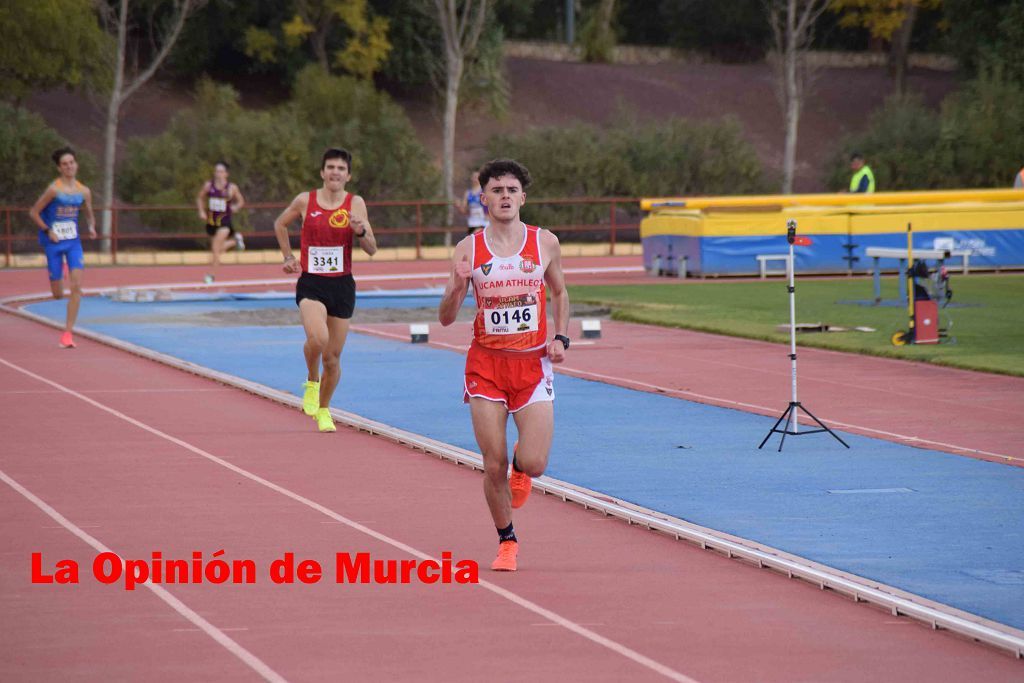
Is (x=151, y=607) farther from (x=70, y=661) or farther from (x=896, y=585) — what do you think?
(x=896, y=585)

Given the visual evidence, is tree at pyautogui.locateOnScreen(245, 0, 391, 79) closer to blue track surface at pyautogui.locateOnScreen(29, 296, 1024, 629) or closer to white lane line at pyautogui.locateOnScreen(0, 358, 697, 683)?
blue track surface at pyautogui.locateOnScreen(29, 296, 1024, 629)

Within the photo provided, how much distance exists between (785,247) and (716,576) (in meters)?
25.7

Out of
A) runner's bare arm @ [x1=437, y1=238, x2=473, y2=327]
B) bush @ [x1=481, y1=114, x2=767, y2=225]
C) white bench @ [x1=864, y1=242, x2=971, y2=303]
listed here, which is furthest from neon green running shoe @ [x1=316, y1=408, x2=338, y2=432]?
bush @ [x1=481, y1=114, x2=767, y2=225]

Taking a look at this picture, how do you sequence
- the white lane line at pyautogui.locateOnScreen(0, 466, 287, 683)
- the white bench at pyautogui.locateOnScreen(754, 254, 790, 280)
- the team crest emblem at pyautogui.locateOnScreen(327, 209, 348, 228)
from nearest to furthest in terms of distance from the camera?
1. the white lane line at pyautogui.locateOnScreen(0, 466, 287, 683)
2. the team crest emblem at pyautogui.locateOnScreen(327, 209, 348, 228)
3. the white bench at pyautogui.locateOnScreen(754, 254, 790, 280)

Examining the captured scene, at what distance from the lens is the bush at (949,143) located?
49844 mm

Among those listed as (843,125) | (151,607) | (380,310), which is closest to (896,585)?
(151,607)

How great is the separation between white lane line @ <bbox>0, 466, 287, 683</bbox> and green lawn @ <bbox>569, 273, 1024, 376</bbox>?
1014 cm

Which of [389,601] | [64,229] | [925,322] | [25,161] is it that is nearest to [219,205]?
[64,229]

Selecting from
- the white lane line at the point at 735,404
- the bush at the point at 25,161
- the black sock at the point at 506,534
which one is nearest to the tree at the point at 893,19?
the bush at the point at 25,161

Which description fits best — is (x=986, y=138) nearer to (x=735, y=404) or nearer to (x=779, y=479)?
(x=735, y=404)

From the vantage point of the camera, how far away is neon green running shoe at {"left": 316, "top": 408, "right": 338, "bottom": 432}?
13.0m

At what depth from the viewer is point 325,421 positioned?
13047 millimetres

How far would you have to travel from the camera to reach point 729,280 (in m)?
32.2

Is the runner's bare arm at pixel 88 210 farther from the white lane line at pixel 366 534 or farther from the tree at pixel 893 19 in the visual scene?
the tree at pixel 893 19
